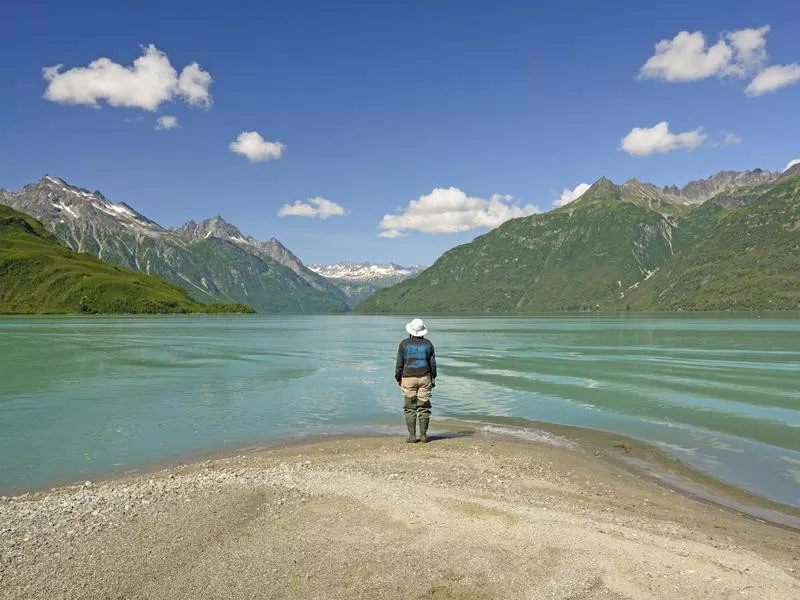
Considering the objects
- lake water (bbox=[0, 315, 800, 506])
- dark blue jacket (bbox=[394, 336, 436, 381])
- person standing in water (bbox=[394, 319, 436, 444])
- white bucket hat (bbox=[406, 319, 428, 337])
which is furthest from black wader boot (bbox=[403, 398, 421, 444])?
lake water (bbox=[0, 315, 800, 506])

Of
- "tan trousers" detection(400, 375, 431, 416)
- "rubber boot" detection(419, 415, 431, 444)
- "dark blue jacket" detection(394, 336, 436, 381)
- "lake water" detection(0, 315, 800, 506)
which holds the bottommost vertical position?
"lake water" detection(0, 315, 800, 506)

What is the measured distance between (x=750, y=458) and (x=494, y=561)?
15989 mm

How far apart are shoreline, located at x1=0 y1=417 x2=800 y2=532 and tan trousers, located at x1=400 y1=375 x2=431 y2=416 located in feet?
7.24

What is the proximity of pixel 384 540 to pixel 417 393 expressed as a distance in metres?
10.6

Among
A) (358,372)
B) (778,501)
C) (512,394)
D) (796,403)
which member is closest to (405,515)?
(778,501)

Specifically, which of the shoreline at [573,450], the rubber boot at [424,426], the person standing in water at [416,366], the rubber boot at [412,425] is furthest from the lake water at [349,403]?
the person standing in water at [416,366]

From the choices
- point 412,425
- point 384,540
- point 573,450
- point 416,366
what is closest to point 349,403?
point 412,425

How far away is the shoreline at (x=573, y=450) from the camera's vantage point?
15.9m

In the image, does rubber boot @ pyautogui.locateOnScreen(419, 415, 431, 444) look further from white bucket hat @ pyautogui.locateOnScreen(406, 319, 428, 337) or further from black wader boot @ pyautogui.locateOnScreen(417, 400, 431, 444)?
white bucket hat @ pyautogui.locateOnScreen(406, 319, 428, 337)

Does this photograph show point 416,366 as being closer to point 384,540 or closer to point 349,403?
point 384,540

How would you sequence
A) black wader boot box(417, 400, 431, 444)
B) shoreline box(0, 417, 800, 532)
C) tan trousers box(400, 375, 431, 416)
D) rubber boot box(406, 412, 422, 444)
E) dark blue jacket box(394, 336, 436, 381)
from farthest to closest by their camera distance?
rubber boot box(406, 412, 422, 444) < black wader boot box(417, 400, 431, 444) < tan trousers box(400, 375, 431, 416) < dark blue jacket box(394, 336, 436, 381) < shoreline box(0, 417, 800, 532)

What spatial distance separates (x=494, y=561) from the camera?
1030 cm

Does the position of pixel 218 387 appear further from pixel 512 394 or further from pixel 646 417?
pixel 646 417

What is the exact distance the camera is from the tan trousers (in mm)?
21469
